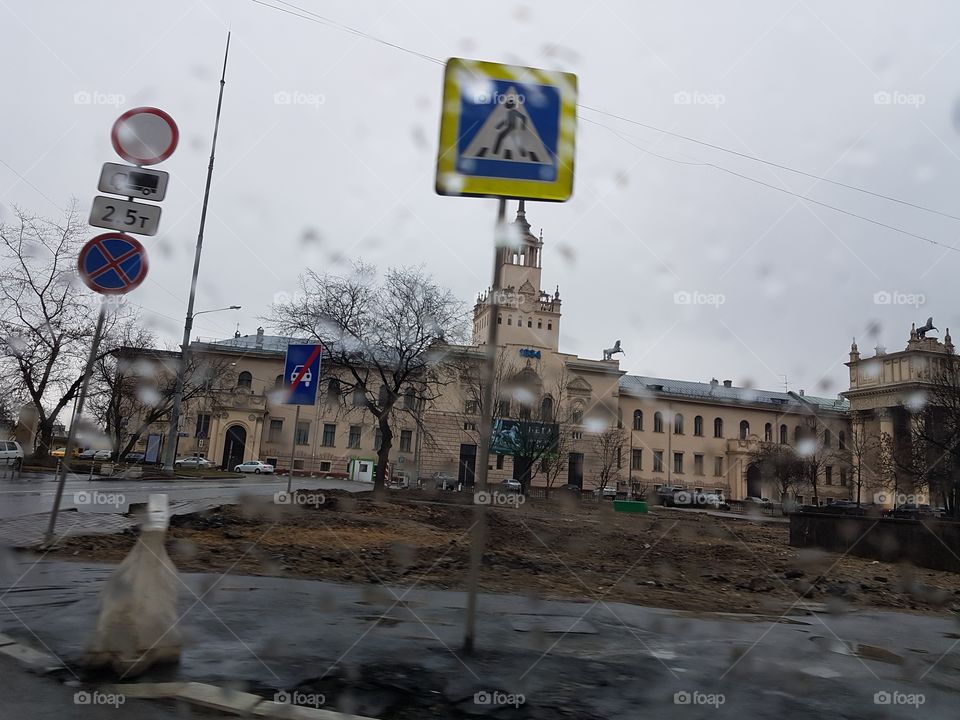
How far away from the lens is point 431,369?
33.5 metres

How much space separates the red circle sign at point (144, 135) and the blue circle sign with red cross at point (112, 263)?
3.07 feet

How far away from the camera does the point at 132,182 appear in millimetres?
7926

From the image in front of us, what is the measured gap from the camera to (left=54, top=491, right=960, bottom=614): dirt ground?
8.37 metres

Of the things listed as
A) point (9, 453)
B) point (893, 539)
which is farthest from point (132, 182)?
point (9, 453)

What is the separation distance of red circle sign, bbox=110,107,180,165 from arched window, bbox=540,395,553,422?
44893 millimetres

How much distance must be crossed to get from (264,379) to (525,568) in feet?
221

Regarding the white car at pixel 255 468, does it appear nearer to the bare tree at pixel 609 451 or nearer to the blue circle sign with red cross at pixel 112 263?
the bare tree at pixel 609 451

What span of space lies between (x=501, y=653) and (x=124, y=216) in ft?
21.0

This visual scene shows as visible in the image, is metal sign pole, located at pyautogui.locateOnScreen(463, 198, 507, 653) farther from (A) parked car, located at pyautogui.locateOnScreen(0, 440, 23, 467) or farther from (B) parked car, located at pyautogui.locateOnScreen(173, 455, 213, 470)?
(B) parked car, located at pyautogui.locateOnScreen(173, 455, 213, 470)

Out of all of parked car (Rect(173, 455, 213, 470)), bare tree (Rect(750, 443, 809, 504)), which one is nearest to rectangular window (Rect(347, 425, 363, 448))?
parked car (Rect(173, 455, 213, 470))

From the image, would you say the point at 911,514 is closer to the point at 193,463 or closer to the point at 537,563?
the point at 537,563

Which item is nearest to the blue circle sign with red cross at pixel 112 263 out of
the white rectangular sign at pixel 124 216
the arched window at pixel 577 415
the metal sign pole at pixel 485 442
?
the white rectangular sign at pixel 124 216

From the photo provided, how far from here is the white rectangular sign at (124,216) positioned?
7.78 metres

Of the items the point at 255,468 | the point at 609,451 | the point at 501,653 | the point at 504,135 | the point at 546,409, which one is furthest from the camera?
the point at 609,451
